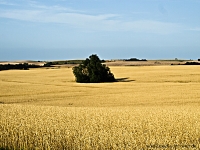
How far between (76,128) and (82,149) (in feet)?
7.26

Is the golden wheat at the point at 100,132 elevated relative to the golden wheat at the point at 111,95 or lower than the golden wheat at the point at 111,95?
elevated

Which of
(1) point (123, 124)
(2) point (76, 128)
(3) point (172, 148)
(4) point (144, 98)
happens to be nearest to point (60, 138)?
(2) point (76, 128)

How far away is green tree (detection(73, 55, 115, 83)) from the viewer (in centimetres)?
5378

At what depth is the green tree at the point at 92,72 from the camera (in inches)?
2117

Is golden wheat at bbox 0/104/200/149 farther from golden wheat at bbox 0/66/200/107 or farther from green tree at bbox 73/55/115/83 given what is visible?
green tree at bbox 73/55/115/83

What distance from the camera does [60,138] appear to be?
472 inches

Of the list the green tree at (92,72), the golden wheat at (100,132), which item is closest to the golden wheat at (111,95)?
the green tree at (92,72)

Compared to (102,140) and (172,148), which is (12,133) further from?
(172,148)

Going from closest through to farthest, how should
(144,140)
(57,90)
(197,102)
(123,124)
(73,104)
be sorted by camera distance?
(144,140)
(123,124)
(197,102)
(73,104)
(57,90)

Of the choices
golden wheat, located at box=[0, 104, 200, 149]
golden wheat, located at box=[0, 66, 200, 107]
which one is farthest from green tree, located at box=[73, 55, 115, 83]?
golden wheat, located at box=[0, 104, 200, 149]

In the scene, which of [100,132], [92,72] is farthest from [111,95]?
[100,132]

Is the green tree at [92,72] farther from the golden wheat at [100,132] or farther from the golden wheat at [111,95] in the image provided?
the golden wheat at [100,132]

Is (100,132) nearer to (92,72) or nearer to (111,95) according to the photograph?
(111,95)

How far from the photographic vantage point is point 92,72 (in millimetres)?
54281
